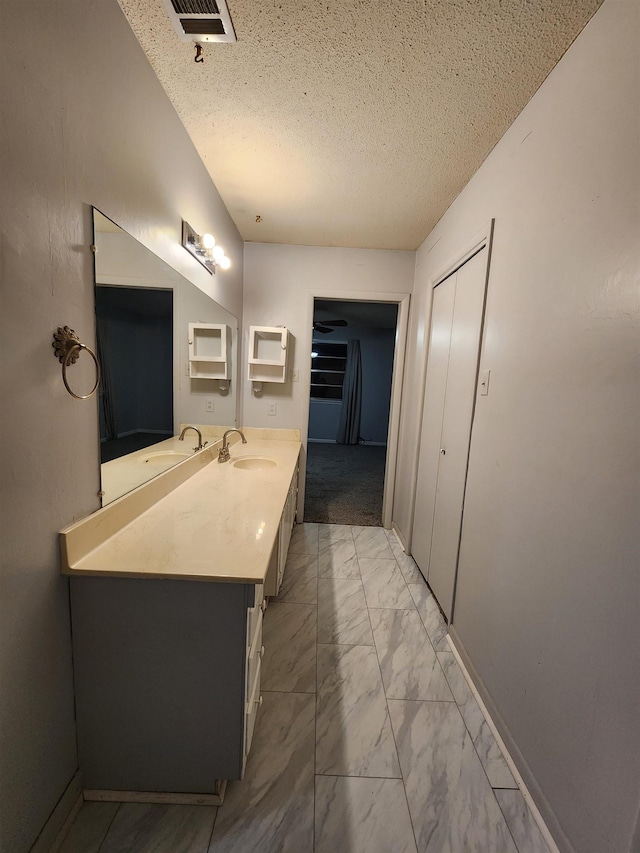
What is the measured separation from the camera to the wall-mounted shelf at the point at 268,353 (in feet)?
8.41

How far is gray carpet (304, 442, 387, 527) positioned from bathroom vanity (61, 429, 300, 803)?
212 cm

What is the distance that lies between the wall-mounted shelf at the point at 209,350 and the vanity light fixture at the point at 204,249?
34 centimetres

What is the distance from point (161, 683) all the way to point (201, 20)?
2063 mm

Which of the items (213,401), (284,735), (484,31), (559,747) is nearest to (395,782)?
(284,735)

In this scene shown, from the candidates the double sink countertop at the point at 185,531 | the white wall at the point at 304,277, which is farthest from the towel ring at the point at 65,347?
the white wall at the point at 304,277

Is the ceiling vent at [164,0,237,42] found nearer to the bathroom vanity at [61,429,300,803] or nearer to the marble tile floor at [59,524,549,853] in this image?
the bathroom vanity at [61,429,300,803]

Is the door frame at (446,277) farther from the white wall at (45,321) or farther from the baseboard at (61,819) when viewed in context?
the baseboard at (61,819)

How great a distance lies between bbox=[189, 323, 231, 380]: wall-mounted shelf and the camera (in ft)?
5.84

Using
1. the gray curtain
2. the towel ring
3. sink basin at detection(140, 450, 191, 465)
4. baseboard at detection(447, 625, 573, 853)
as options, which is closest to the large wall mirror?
sink basin at detection(140, 450, 191, 465)

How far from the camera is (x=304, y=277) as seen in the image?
2.71m

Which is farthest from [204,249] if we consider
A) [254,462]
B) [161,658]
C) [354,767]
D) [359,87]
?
[354,767]

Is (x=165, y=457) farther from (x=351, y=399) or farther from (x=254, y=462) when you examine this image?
(x=351, y=399)

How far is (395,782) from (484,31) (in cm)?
246

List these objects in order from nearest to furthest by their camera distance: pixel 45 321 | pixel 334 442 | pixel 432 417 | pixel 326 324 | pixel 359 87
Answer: pixel 45 321, pixel 359 87, pixel 432 417, pixel 326 324, pixel 334 442
